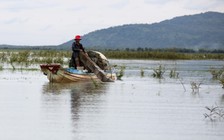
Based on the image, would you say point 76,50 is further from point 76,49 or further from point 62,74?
point 62,74

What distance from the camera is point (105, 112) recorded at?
61.9 feet

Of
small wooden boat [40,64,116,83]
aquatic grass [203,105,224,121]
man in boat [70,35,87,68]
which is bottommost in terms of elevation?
aquatic grass [203,105,224,121]

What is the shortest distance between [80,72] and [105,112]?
1354 centimetres

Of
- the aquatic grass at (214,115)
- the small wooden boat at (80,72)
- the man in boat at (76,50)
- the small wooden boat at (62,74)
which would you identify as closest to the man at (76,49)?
the man in boat at (76,50)

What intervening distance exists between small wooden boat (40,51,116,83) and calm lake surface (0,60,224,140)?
6.75 ft

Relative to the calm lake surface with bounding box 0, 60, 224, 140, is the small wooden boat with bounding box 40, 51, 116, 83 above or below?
above

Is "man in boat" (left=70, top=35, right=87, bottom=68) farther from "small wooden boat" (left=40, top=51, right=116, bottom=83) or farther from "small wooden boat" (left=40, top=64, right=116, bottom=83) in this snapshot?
"small wooden boat" (left=40, top=64, right=116, bottom=83)

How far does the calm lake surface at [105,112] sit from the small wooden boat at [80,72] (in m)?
2.06

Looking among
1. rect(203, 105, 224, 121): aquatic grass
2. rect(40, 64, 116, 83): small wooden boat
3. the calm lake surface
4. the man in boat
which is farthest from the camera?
the man in boat

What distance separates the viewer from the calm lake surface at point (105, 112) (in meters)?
15.0

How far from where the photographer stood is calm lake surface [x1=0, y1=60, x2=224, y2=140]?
1504 cm

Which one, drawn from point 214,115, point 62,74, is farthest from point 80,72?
point 214,115

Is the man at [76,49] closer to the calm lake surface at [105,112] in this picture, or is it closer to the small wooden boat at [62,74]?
the small wooden boat at [62,74]

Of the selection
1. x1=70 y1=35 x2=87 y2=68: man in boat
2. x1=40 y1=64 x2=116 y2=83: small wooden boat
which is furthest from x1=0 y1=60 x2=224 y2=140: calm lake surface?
x1=70 y1=35 x2=87 y2=68: man in boat
